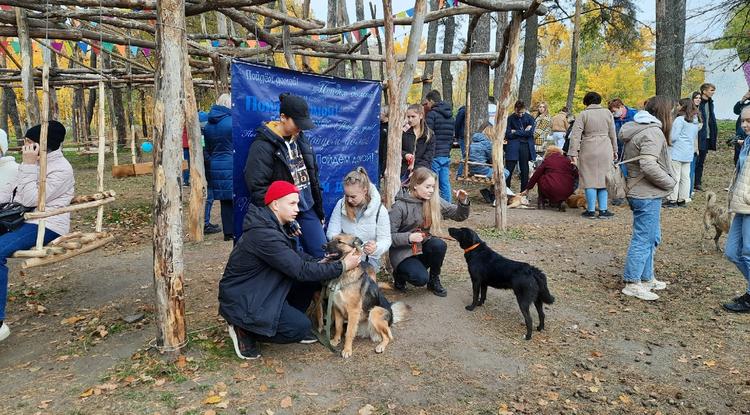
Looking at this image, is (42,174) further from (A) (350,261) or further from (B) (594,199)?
(B) (594,199)

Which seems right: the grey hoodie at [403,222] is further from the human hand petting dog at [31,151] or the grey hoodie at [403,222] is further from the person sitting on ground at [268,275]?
the human hand petting dog at [31,151]

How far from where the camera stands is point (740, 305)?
16.4ft

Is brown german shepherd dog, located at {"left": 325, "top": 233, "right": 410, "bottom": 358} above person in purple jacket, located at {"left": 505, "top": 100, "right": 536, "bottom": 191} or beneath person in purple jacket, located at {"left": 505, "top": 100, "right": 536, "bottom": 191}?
beneath

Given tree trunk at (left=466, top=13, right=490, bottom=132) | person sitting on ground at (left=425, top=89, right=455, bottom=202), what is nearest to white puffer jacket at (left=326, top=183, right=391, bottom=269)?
person sitting on ground at (left=425, top=89, right=455, bottom=202)

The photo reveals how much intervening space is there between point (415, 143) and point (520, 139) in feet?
12.9

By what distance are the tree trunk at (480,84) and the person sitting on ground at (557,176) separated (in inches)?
134

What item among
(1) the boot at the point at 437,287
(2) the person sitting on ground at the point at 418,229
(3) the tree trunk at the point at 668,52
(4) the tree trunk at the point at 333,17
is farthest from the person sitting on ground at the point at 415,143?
(4) the tree trunk at the point at 333,17

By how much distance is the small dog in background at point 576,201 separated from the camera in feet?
33.0

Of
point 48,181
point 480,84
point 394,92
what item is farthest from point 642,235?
point 480,84

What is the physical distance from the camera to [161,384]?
3523mm

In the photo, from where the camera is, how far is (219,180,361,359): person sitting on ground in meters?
3.70

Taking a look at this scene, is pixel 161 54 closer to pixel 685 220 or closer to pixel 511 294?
pixel 511 294

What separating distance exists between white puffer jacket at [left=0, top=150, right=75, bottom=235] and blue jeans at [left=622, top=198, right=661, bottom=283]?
5.41 m

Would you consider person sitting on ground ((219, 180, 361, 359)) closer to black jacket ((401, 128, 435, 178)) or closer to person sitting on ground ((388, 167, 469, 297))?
person sitting on ground ((388, 167, 469, 297))
